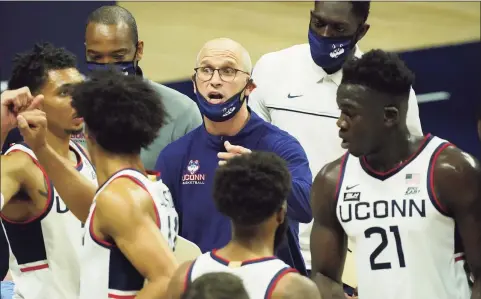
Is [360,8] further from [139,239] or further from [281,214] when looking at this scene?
[139,239]

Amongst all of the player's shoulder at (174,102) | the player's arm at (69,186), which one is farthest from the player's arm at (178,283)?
the player's shoulder at (174,102)

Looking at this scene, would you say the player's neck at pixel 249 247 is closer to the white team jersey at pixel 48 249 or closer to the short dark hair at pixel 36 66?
the white team jersey at pixel 48 249

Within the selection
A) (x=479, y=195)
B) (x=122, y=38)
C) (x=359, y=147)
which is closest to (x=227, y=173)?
(x=359, y=147)

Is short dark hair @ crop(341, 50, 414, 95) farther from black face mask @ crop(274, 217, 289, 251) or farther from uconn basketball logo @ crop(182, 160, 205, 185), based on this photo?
uconn basketball logo @ crop(182, 160, 205, 185)

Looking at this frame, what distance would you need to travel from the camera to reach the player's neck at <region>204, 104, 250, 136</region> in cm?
420

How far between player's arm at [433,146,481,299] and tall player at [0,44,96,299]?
3.91 feet

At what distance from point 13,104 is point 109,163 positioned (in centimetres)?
33

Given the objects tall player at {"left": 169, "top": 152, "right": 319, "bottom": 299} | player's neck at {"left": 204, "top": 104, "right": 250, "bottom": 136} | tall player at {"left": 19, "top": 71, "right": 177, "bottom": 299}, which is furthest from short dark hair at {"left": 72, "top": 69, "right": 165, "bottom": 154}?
player's neck at {"left": 204, "top": 104, "right": 250, "bottom": 136}

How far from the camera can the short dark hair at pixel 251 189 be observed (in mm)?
3125

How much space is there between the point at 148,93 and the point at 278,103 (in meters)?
1.61

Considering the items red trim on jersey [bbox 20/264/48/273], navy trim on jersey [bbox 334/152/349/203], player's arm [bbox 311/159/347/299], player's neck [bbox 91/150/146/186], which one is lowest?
red trim on jersey [bbox 20/264/48/273]

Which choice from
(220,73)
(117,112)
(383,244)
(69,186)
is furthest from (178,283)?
(220,73)

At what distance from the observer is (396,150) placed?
364cm

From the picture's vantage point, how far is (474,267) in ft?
11.6
